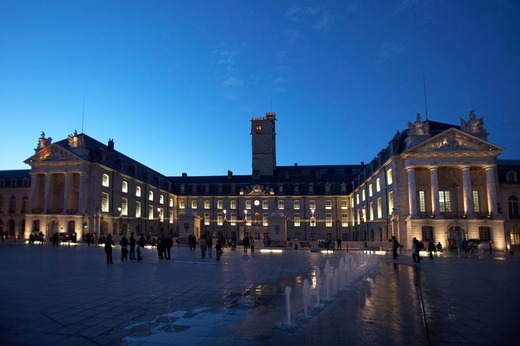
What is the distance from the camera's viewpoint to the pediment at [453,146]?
158 ft

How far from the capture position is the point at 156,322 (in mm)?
8602

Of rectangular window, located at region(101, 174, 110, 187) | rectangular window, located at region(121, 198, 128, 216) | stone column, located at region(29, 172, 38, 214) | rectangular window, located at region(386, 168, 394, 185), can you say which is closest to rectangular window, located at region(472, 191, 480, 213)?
rectangular window, located at region(386, 168, 394, 185)

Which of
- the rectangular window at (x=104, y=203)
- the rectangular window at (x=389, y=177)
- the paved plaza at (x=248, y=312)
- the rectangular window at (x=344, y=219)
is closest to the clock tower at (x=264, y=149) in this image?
the rectangular window at (x=344, y=219)

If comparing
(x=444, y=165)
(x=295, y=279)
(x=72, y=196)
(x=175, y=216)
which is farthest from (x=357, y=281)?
(x=175, y=216)

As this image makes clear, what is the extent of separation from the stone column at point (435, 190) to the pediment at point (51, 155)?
54790mm

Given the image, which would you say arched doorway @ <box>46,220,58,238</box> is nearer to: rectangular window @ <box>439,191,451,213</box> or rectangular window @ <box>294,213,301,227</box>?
rectangular window @ <box>294,213,301,227</box>

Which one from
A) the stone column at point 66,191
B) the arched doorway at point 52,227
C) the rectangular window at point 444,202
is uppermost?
the stone column at point 66,191

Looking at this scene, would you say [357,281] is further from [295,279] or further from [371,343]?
[371,343]

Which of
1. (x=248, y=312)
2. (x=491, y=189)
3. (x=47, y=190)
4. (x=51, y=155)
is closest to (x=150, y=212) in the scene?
(x=47, y=190)

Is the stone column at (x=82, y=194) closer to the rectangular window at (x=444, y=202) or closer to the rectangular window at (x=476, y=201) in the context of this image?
the rectangular window at (x=444, y=202)

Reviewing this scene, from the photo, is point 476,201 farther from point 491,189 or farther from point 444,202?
point 444,202

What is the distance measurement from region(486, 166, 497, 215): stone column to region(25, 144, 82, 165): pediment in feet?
204

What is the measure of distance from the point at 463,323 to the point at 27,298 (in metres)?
11.9

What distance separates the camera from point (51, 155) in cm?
6206
